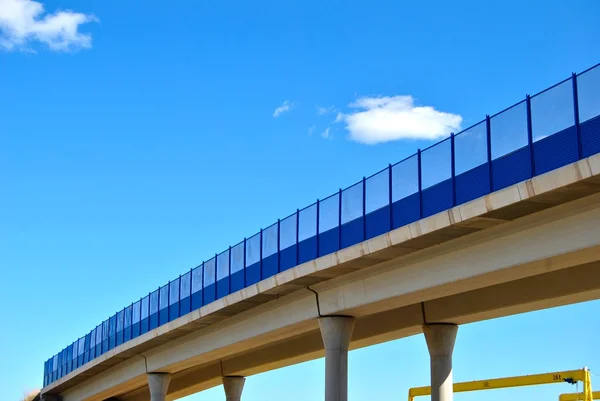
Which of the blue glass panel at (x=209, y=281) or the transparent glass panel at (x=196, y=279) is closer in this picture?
the blue glass panel at (x=209, y=281)

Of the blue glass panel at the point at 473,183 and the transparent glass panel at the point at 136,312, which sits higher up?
the transparent glass panel at the point at 136,312

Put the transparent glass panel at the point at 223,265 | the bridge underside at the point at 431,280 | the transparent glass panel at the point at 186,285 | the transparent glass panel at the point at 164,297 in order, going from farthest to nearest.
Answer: the transparent glass panel at the point at 164,297 < the transparent glass panel at the point at 186,285 < the transparent glass panel at the point at 223,265 < the bridge underside at the point at 431,280

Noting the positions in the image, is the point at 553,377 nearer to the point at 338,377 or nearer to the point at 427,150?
the point at 338,377

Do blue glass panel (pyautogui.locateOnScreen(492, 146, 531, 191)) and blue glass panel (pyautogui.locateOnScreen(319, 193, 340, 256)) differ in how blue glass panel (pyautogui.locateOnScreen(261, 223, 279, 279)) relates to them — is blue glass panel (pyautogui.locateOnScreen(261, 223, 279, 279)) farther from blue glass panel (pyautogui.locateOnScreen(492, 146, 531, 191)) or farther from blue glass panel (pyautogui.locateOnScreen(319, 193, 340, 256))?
blue glass panel (pyautogui.locateOnScreen(492, 146, 531, 191))

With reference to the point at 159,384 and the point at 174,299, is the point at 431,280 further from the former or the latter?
the point at 159,384

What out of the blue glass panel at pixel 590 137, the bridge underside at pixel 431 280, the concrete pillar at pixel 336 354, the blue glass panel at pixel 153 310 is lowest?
the concrete pillar at pixel 336 354

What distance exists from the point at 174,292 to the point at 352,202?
15.8 metres

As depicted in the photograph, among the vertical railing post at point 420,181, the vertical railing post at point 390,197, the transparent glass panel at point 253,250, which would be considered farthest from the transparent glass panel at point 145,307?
the vertical railing post at point 420,181

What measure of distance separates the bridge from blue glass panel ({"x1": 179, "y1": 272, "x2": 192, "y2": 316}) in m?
0.11

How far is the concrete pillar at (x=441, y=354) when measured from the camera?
112 ft

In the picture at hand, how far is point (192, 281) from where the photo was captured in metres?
42.3

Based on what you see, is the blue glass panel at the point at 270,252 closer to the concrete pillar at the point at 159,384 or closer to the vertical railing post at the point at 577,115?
the vertical railing post at the point at 577,115

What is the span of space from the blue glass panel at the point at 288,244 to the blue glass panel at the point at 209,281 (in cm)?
616

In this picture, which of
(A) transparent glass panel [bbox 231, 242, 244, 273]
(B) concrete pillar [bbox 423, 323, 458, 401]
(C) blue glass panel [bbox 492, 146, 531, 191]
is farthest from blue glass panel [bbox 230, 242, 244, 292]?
(C) blue glass panel [bbox 492, 146, 531, 191]
